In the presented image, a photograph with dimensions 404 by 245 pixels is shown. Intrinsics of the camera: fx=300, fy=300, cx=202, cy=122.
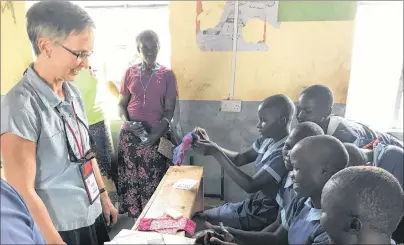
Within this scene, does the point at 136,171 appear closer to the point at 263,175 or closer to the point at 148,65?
the point at 148,65

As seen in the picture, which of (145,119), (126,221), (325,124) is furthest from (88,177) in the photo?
(126,221)

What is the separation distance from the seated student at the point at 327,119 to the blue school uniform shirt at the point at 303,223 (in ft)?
2.33

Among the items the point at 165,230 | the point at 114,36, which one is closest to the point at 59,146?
the point at 165,230

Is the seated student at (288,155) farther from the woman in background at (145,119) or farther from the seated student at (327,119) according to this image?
the woman in background at (145,119)

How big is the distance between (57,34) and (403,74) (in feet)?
6.58

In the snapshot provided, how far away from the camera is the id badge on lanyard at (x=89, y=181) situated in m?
1.04

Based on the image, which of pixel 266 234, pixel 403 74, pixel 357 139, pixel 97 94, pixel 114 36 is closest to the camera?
pixel 266 234

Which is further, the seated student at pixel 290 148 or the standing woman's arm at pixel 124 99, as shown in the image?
the standing woman's arm at pixel 124 99

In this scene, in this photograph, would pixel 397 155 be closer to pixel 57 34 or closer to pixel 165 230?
pixel 165 230

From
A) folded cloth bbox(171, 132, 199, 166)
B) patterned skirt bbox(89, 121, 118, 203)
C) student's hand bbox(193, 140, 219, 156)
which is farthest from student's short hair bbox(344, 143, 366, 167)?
patterned skirt bbox(89, 121, 118, 203)

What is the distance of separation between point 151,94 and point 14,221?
1.79m

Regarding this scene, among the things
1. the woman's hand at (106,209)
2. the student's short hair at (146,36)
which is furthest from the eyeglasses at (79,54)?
the student's short hair at (146,36)

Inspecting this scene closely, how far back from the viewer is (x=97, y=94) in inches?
87.0

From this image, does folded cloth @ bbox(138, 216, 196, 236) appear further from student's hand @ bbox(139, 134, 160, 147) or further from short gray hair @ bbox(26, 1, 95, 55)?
student's hand @ bbox(139, 134, 160, 147)
